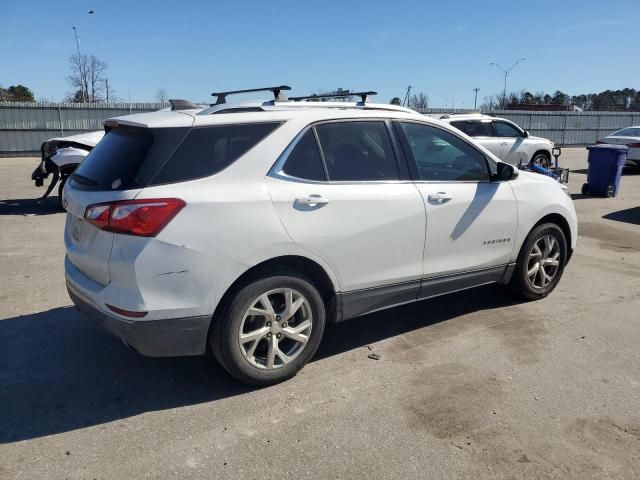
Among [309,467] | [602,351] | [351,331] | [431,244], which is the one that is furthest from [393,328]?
[309,467]

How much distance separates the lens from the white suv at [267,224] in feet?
10.3

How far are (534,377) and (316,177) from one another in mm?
2077

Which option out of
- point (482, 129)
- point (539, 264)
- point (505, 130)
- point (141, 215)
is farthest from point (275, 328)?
point (505, 130)

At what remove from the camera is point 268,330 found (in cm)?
355

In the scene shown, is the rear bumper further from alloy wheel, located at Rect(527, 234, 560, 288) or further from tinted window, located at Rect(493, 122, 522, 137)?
tinted window, located at Rect(493, 122, 522, 137)

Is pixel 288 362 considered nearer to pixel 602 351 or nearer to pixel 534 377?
pixel 534 377

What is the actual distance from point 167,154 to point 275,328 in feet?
4.29

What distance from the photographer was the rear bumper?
3.15 m

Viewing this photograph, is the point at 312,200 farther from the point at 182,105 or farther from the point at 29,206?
the point at 29,206

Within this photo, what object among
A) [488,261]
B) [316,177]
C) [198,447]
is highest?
[316,177]

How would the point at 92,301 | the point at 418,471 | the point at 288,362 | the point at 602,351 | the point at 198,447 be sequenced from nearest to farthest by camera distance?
the point at 418,471, the point at 198,447, the point at 92,301, the point at 288,362, the point at 602,351

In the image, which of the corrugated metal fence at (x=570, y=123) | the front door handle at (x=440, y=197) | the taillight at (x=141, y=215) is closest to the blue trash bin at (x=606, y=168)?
the front door handle at (x=440, y=197)

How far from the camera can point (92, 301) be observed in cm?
336

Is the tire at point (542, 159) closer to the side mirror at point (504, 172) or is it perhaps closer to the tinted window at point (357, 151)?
the side mirror at point (504, 172)
